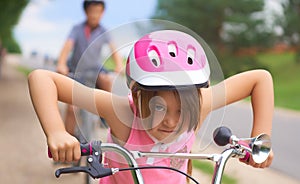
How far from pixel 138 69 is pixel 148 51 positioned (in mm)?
71

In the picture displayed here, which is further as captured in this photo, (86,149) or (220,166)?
(220,166)

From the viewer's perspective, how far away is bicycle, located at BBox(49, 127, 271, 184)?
6.10ft

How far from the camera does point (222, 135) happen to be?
83.0 inches

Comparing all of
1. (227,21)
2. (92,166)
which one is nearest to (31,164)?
(92,166)

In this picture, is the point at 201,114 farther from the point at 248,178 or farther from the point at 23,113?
the point at 23,113

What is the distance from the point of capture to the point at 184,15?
31.2 m

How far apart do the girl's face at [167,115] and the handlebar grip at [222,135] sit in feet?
0.40

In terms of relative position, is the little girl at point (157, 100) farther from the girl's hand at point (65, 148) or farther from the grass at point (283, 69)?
the grass at point (283, 69)

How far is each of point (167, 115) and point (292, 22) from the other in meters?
26.0

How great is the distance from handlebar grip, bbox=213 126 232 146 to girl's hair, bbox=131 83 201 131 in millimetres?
81

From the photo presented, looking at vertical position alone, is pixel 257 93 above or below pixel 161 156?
above

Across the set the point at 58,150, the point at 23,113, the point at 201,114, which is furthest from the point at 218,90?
the point at 23,113

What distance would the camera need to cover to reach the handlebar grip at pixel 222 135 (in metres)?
2.11

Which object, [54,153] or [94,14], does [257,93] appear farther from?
[94,14]
